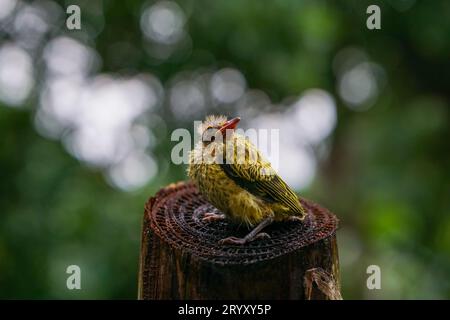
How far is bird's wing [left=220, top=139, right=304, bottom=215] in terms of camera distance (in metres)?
2.01

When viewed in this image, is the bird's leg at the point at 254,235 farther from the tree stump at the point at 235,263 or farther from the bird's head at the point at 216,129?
the bird's head at the point at 216,129

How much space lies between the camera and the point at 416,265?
14.2 ft

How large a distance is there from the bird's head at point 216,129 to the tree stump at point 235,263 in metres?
0.35

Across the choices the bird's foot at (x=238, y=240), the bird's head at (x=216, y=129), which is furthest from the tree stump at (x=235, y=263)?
the bird's head at (x=216, y=129)

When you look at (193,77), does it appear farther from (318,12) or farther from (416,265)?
(416,265)

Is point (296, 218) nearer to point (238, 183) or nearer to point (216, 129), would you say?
point (238, 183)

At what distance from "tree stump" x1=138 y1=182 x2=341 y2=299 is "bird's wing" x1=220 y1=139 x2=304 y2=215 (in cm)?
10

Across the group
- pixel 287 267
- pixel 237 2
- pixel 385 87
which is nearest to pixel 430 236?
pixel 385 87

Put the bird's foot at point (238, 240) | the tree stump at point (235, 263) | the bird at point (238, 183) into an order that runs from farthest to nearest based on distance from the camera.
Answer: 1. the bird at point (238, 183)
2. the bird's foot at point (238, 240)
3. the tree stump at point (235, 263)

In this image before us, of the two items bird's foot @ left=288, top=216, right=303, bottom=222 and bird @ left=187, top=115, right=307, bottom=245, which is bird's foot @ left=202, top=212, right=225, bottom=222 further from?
bird's foot @ left=288, top=216, right=303, bottom=222

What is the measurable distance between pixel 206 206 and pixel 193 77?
88.0 inches

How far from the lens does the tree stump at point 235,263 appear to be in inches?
65.7

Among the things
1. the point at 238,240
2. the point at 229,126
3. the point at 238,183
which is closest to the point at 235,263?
the point at 238,240

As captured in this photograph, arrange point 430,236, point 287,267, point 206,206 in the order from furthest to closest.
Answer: point 430,236, point 206,206, point 287,267
